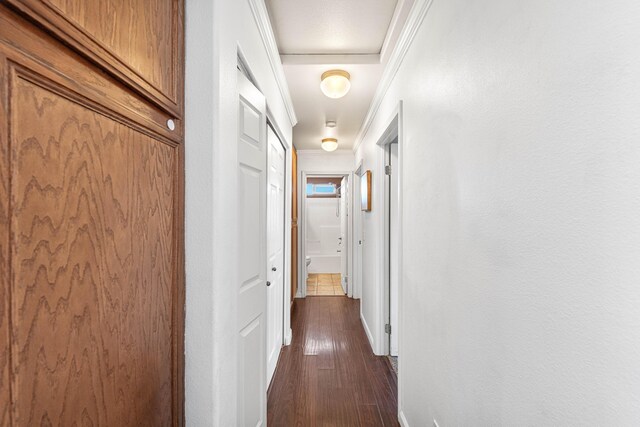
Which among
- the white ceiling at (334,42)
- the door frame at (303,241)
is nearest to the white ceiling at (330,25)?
the white ceiling at (334,42)

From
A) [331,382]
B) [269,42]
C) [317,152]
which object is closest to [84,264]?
[269,42]

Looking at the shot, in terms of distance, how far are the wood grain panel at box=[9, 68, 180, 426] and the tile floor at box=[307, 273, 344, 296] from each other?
4.53 meters

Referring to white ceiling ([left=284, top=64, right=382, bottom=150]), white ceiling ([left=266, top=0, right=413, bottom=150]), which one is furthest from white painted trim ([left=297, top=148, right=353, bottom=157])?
white ceiling ([left=266, top=0, right=413, bottom=150])

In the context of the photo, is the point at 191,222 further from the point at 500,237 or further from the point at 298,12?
the point at 298,12

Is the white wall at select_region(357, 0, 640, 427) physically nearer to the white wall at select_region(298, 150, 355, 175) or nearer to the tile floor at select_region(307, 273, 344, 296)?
→ the white wall at select_region(298, 150, 355, 175)

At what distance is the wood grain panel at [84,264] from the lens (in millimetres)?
524

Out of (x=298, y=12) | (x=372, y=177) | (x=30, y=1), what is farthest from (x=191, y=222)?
(x=372, y=177)

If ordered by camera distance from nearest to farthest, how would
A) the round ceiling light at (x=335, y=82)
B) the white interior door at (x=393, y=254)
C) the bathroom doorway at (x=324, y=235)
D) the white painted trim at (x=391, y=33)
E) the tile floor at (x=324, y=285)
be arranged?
the white painted trim at (x=391, y=33) → the round ceiling light at (x=335, y=82) → the white interior door at (x=393, y=254) → the tile floor at (x=324, y=285) → the bathroom doorway at (x=324, y=235)

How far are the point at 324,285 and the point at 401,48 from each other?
4729 mm

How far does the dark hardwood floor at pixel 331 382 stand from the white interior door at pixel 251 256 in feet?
1.50

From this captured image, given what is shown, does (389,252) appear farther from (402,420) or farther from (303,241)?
(303,241)

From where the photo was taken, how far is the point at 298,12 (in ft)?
6.00

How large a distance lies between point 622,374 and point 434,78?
4.21 ft

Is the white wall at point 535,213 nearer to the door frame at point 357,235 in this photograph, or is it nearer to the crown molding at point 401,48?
the crown molding at point 401,48
